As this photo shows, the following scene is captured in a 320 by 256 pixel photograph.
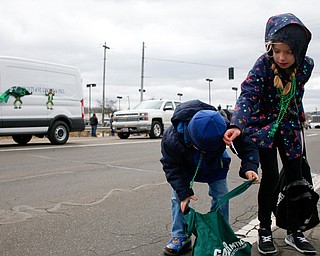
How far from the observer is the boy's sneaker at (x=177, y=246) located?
306 cm

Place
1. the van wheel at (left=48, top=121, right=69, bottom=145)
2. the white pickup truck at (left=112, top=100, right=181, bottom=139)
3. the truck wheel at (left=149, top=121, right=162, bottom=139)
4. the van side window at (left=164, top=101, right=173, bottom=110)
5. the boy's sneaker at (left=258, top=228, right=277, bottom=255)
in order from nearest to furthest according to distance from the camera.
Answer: the boy's sneaker at (left=258, top=228, right=277, bottom=255) < the van wheel at (left=48, top=121, right=69, bottom=145) < the white pickup truck at (left=112, top=100, right=181, bottom=139) < the truck wheel at (left=149, top=121, right=162, bottom=139) < the van side window at (left=164, top=101, right=173, bottom=110)

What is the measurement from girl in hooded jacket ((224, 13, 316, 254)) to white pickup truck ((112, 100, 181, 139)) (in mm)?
13036

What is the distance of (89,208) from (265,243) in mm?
2159

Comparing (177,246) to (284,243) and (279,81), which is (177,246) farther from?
(279,81)

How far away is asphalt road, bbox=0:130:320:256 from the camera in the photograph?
3.34 metres

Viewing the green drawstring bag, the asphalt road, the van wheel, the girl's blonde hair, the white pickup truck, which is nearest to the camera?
the green drawstring bag

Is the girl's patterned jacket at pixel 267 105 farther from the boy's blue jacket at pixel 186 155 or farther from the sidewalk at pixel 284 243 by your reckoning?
the sidewalk at pixel 284 243

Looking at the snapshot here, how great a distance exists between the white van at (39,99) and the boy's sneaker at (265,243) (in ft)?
30.5

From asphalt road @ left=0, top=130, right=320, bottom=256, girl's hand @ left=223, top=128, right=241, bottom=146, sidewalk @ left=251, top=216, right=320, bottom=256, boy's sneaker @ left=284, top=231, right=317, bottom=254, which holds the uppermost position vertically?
girl's hand @ left=223, top=128, right=241, bottom=146

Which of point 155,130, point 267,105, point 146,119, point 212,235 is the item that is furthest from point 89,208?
point 155,130

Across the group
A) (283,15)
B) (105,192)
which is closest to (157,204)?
(105,192)

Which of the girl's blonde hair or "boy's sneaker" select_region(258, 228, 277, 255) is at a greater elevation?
the girl's blonde hair

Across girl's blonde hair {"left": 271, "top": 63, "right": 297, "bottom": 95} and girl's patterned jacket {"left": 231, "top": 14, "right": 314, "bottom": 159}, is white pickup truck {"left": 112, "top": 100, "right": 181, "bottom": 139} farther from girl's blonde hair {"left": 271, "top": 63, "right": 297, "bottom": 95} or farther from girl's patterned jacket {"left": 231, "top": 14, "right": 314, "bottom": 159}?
girl's blonde hair {"left": 271, "top": 63, "right": 297, "bottom": 95}

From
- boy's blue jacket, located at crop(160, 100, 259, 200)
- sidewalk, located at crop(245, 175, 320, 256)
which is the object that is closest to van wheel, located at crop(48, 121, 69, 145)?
sidewalk, located at crop(245, 175, 320, 256)
